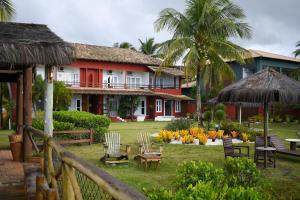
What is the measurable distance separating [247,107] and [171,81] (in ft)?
28.5

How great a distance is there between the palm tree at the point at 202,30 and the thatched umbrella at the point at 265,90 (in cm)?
838

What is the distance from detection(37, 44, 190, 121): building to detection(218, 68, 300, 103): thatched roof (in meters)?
21.4

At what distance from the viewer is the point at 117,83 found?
37.9 metres

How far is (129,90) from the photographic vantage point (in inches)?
1452

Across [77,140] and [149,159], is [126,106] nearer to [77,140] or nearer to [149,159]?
[77,140]

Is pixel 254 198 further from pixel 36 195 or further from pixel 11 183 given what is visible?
pixel 11 183

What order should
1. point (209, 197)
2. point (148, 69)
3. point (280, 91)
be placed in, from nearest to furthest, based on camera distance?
point (209, 197) < point (280, 91) < point (148, 69)

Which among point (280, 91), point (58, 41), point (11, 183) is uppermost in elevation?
point (58, 41)

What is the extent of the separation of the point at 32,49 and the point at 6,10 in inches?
431

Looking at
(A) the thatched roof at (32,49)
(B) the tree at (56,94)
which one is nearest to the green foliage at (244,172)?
(A) the thatched roof at (32,49)

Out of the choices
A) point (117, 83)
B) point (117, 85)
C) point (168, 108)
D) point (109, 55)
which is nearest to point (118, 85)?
point (117, 85)

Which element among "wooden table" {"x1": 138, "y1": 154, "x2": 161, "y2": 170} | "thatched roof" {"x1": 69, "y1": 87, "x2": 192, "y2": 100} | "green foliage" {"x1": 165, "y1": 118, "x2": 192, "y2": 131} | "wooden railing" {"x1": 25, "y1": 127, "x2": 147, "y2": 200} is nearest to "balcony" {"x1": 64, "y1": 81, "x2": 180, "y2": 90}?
"thatched roof" {"x1": 69, "y1": 87, "x2": 192, "y2": 100}

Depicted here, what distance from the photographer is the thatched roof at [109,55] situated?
35.6m

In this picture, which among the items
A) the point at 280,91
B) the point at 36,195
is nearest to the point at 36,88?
the point at 280,91
